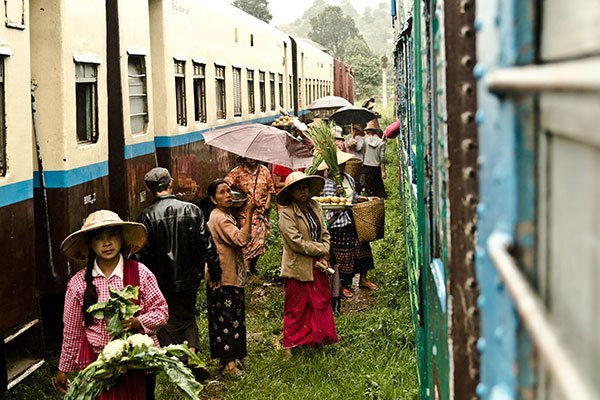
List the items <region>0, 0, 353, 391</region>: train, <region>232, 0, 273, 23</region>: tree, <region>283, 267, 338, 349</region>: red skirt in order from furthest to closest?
1. <region>232, 0, 273, 23</region>: tree
2. <region>283, 267, 338, 349</region>: red skirt
3. <region>0, 0, 353, 391</region>: train

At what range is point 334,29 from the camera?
9056cm

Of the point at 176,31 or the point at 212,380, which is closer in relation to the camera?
the point at 212,380

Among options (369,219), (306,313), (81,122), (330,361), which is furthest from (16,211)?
(369,219)

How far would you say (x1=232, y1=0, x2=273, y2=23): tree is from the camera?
74625 millimetres

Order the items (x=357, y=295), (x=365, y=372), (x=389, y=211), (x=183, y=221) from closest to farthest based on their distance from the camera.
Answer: (x=183, y=221) → (x=365, y=372) → (x=357, y=295) → (x=389, y=211)

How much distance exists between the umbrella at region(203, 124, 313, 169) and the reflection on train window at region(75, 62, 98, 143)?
58.8 inches

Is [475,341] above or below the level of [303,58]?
below

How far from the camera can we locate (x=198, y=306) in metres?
8.49

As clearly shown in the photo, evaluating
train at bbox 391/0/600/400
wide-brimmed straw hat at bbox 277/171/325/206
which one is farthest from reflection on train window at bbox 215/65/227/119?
train at bbox 391/0/600/400

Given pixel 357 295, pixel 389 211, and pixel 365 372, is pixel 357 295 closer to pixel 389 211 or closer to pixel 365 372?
pixel 365 372

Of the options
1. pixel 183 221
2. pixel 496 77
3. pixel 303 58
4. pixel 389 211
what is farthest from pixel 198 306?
pixel 303 58

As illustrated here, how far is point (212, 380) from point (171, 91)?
388 centimetres

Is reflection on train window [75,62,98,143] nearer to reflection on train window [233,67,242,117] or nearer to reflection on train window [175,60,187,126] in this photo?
reflection on train window [175,60,187,126]

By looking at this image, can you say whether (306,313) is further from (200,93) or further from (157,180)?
(200,93)
